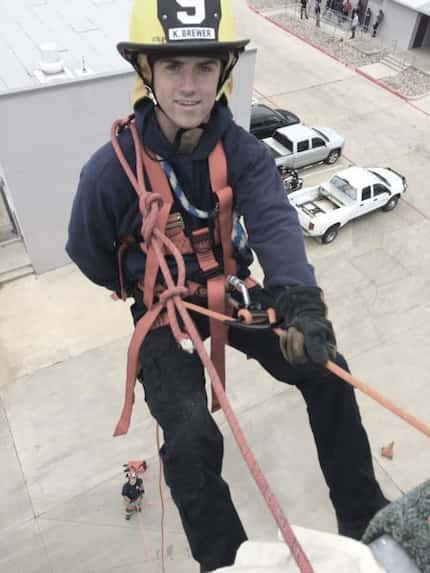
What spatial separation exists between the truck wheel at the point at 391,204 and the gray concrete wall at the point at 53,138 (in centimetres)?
396

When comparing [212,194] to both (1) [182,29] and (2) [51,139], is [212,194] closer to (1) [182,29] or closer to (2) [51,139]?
(1) [182,29]

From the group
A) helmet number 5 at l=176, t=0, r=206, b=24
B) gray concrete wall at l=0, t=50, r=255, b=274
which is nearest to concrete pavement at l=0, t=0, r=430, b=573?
gray concrete wall at l=0, t=50, r=255, b=274

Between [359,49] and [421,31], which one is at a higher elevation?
[421,31]

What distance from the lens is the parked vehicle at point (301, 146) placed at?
38.0ft

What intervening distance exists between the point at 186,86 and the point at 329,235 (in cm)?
763

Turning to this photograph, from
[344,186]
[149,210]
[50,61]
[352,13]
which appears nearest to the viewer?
[149,210]

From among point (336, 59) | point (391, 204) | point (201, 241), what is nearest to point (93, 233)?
point (201, 241)

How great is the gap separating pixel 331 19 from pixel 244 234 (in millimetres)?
20020

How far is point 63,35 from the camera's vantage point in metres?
9.08

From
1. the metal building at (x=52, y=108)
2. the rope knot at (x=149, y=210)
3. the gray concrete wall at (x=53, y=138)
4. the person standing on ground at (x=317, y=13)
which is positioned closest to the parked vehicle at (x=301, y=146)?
the metal building at (x=52, y=108)

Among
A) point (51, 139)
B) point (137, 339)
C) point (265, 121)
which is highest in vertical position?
point (137, 339)

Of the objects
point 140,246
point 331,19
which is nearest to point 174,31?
point 140,246

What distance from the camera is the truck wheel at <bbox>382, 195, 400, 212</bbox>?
10664 mm

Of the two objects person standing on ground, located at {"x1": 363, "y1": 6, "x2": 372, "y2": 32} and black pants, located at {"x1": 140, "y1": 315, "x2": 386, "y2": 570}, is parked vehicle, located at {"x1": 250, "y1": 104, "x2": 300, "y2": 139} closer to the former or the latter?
person standing on ground, located at {"x1": 363, "y1": 6, "x2": 372, "y2": 32}
